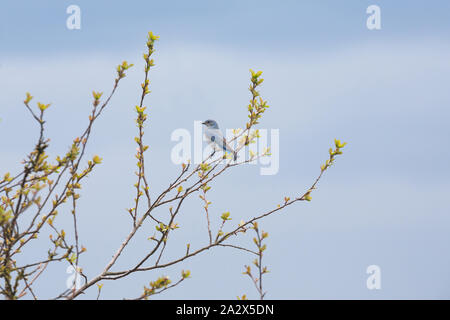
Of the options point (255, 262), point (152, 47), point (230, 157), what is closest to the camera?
point (255, 262)

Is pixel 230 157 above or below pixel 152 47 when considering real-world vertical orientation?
below
